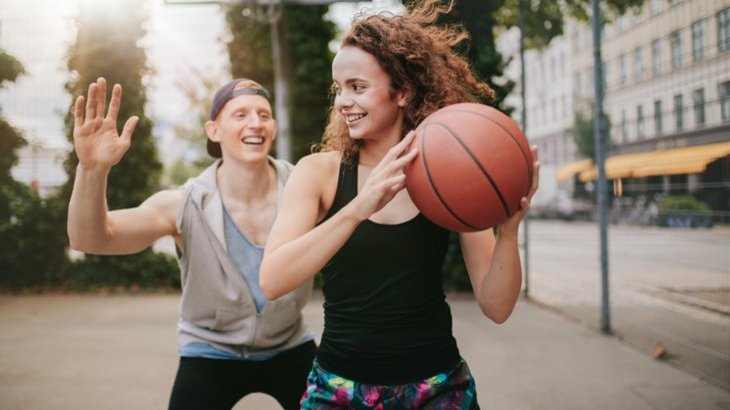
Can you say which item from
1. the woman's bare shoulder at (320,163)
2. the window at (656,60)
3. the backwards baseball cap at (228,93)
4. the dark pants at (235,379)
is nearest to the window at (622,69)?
the window at (656,60)

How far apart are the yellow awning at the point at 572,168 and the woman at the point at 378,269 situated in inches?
261

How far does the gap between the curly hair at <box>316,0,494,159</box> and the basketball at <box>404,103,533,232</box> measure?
24 cm

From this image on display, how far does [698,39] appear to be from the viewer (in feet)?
17.5

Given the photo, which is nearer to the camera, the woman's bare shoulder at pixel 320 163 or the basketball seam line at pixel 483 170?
the basketball seam line at pixel 483 170

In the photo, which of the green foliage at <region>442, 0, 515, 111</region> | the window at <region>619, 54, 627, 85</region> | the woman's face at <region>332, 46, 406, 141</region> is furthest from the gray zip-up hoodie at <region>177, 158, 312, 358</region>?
the green foliage at <region>442, 0, 515, 111</region>

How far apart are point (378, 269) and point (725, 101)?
423 cm

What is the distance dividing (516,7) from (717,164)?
5.02m

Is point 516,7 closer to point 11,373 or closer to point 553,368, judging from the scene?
point 553,368

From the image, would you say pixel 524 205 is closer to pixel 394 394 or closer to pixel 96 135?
pixel 394 394

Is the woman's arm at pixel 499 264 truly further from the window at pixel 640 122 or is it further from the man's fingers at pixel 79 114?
the window at pixel 640 122

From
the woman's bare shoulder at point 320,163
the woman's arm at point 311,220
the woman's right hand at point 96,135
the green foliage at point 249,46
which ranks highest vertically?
the green foliage at point 249,46

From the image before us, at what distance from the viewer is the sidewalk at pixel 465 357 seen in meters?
4.83

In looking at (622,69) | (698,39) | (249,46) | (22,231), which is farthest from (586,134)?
(22,231)

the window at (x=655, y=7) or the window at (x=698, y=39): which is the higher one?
the window at (x=655, y=7)
